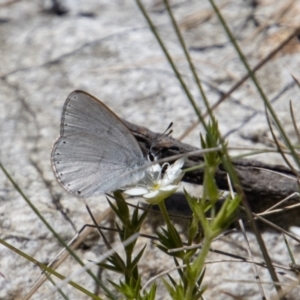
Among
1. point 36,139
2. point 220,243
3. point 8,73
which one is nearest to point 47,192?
point 36,139

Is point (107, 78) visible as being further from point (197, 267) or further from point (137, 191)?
point (197, 267)

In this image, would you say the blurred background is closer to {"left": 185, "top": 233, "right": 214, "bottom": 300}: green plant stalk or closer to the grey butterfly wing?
the grey butterfly wing

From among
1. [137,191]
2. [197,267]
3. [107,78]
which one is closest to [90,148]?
[137,191]

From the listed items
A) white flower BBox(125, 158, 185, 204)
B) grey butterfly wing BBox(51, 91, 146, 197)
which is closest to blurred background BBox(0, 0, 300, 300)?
grey butterfly wing BBox(51, 91, 146, 197)

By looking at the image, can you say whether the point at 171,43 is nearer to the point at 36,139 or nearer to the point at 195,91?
the point at 195,91

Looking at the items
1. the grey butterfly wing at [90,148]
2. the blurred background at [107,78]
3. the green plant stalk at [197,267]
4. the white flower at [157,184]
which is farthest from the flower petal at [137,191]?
the blurred background at [107,78]

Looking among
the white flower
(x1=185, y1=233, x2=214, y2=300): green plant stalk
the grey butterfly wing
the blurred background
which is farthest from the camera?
the blurred background
